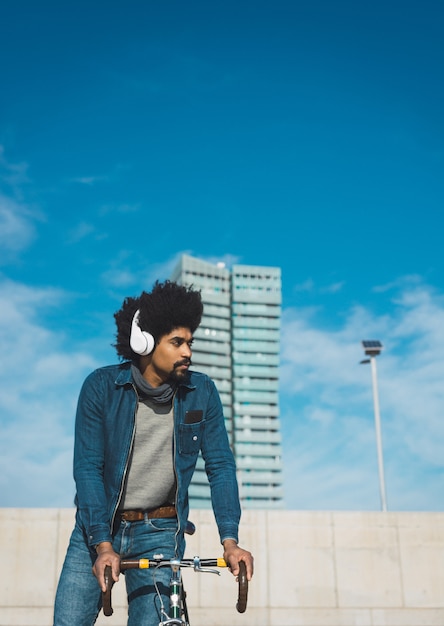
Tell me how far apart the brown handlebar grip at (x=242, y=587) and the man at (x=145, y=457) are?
7.0 inches

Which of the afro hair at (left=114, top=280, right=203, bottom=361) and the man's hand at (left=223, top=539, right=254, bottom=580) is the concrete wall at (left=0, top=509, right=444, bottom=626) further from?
the man's hand at (left=223, top=539, right=254, bottom=580)

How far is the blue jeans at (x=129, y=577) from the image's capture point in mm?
3357

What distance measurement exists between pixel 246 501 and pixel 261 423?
19455 millimetres

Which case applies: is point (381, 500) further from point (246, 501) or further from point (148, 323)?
point (246, 501)

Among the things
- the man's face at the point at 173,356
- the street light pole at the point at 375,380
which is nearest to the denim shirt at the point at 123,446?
the man's face at the point at 173,356

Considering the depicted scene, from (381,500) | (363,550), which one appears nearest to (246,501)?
(381,500)

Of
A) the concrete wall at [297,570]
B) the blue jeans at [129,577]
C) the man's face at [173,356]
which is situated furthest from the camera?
the concrete wall at [297,570]

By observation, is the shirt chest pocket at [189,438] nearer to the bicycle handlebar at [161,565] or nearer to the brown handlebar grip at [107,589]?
the bicycle handlebar at [161,565]

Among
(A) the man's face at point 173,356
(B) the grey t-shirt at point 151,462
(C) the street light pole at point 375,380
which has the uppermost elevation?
(C) the street light pole at point 375,380

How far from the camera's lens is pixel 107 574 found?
3.06m

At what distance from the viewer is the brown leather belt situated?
139 inches

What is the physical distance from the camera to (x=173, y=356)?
3.54 meters

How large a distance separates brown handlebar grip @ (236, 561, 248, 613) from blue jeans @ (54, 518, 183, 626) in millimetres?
351

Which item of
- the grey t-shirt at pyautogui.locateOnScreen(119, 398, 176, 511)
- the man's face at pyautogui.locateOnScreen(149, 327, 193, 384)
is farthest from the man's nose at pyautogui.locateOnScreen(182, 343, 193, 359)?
the grey t-shirt at pyautogui.locateOnScreen(119, 398, 176, 511)
